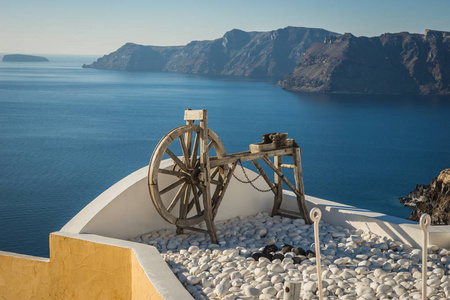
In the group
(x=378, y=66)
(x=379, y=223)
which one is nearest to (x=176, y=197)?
(x=379, y=223)

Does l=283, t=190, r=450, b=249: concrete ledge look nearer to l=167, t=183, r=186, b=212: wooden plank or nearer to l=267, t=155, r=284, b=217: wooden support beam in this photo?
l=267, t=155, r=284, b=217: wooden support beam

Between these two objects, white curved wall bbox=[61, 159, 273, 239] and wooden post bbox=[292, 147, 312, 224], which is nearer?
white curved wall bbox=[61, 159, 273, 239]

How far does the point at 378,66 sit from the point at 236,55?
62720mm

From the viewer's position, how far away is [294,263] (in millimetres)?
6520

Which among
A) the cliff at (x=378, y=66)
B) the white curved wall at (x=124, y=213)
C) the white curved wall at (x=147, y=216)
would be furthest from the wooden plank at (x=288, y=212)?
the cliff at (x=378, y=66)

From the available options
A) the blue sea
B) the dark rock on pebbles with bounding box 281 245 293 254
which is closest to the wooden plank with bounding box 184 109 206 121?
the dark rock on pebbles with bounding box 281 245 293 254

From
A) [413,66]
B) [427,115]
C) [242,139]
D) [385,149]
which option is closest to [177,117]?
[242,139]

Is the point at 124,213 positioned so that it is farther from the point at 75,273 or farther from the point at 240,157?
the point at 240,157

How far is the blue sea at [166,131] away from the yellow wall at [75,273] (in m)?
21.6

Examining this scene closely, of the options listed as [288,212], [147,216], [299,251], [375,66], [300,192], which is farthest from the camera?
[375,66]

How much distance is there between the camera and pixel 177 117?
73.2m

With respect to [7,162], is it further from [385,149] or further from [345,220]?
[345,220]

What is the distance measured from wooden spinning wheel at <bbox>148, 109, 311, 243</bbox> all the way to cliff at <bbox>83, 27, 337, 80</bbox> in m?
147

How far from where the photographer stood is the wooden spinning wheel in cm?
730
